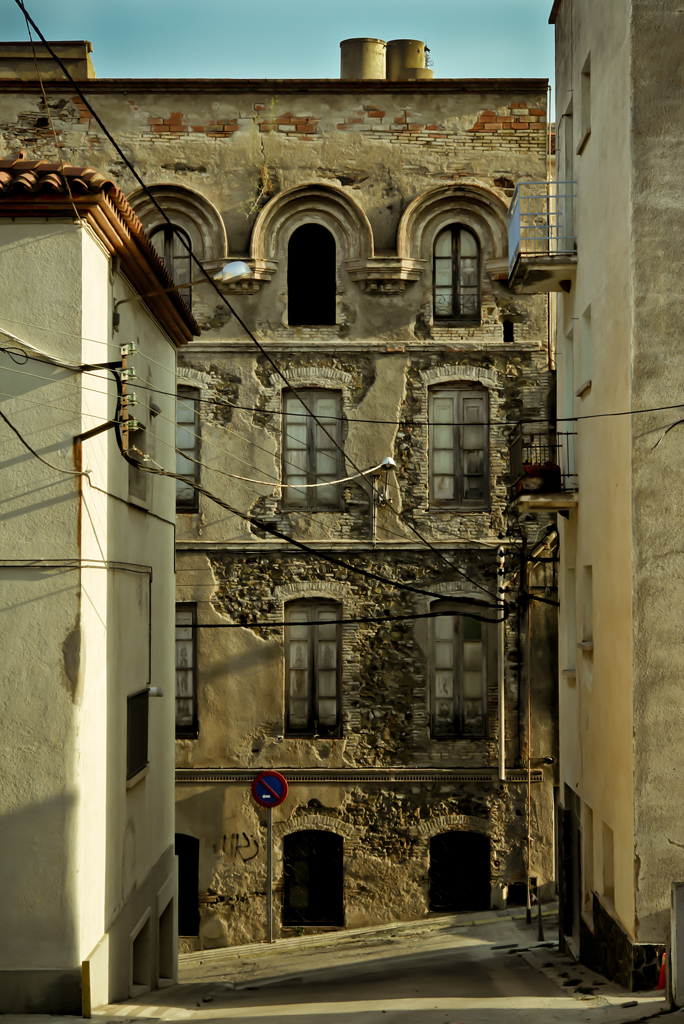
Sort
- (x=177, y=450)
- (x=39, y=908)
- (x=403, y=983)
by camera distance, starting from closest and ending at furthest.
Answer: (x=39, y=908) < (x=403, y=983) < (x=177, y=450)

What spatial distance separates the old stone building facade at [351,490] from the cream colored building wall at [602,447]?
3387 mm

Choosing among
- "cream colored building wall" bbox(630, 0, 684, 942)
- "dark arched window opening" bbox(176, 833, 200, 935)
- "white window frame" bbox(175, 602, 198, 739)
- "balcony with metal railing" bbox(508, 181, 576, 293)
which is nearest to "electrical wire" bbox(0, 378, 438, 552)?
"white window frame" bbox(175, 602, 198, 739)

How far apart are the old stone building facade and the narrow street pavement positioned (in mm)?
784

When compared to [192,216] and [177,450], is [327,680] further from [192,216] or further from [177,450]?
[192,216]

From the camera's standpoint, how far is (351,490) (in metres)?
18.9

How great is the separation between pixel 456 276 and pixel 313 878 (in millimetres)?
10355

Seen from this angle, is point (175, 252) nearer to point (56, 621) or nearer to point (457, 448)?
point (457, 448)

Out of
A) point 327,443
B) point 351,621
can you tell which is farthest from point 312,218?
point 351,621

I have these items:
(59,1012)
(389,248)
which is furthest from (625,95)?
(59,1012)

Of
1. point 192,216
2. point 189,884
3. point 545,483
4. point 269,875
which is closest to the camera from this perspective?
point 545,483

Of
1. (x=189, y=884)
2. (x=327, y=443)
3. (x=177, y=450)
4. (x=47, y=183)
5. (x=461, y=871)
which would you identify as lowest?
(x=189, y=884)

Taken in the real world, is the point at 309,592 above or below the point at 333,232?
below

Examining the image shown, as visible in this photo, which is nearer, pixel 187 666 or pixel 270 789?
pixel 270 789

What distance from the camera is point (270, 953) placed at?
17.6 metres
